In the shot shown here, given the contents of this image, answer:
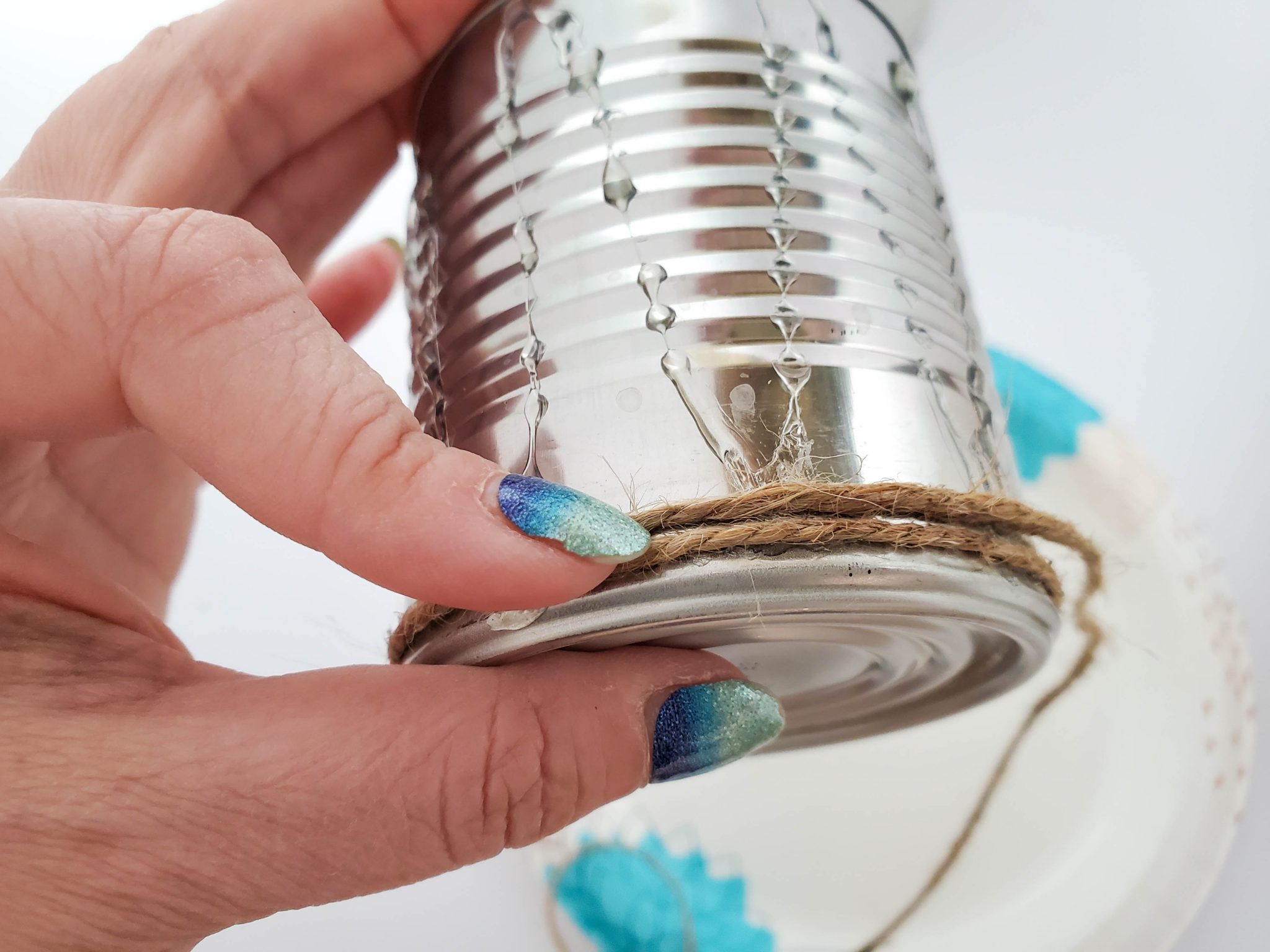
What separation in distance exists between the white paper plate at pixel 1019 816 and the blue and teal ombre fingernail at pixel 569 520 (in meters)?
0.64

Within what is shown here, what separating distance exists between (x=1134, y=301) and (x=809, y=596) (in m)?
0.92

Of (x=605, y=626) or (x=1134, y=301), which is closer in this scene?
(x=605, y=626)

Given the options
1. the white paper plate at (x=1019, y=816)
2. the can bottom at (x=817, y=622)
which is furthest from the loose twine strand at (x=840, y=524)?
the white paper plate at (x=1019, y=816)

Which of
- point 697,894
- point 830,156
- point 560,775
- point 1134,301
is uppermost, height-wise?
point 1134,301

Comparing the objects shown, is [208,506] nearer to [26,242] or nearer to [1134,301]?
[26,242]

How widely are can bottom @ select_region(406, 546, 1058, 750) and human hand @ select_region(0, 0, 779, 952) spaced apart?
0.03 m

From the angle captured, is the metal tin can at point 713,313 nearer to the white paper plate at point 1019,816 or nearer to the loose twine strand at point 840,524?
the loose twine strand at point 840,524

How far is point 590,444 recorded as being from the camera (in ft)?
1.61

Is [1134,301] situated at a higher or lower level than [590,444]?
higher

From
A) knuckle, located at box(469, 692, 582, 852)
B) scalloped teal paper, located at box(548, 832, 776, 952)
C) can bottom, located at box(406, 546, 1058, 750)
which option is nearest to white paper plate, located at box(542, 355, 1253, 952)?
scalloped teal paper, located at box(548, 832, 776, 952)

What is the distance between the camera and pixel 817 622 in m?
0.52

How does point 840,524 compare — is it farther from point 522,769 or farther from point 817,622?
point 522,769

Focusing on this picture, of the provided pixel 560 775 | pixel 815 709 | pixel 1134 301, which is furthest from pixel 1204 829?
pixel 560 775

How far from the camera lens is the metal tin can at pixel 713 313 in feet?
1.59
